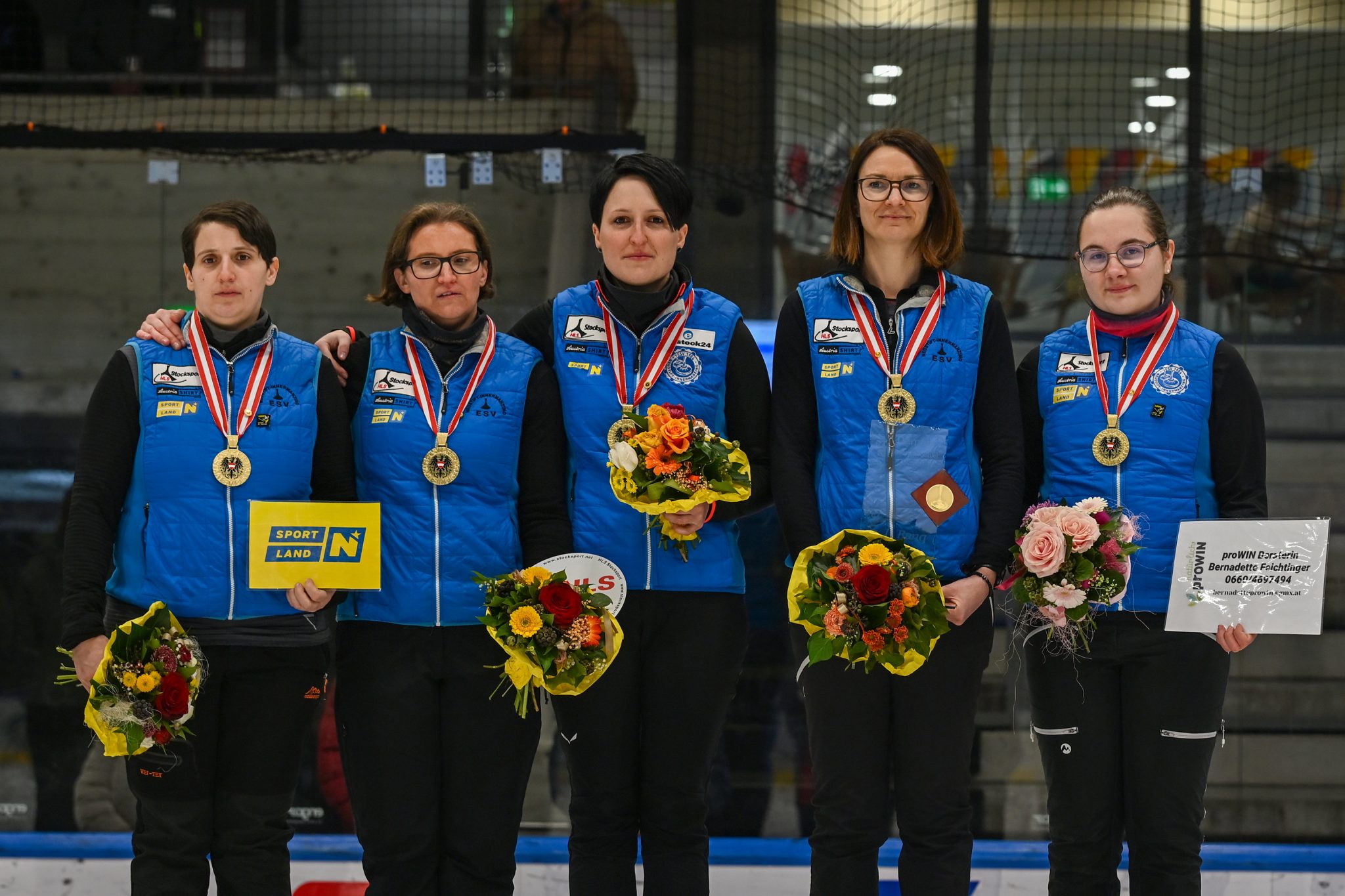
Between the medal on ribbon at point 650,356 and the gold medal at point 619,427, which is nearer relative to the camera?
the gold medal at point 619,427

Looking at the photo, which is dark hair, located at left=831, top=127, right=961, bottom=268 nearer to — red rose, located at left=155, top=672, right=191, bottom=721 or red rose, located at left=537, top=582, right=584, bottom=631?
red rose, located at left=537, top=582, right=584, bottom=631

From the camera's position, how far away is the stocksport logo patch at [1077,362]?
2.94 metres

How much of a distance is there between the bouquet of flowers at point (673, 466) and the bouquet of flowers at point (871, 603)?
227mm

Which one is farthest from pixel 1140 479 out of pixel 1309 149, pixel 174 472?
pixel 1309 149

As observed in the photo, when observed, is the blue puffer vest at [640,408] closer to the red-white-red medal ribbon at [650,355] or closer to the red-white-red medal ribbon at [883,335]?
the red-white-red medal ribbon at [650,355]

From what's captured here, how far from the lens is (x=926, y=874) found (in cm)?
265

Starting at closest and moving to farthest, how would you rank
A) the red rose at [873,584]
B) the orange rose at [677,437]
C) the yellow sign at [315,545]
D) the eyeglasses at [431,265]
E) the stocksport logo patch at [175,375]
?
1. the red rose at [873,584]
2. the orange rose at [677,437]
3. the yellow sign at [315,545]
4. the stocksport logo patch at [175,375]
5. the eyeglasses at [431,265]

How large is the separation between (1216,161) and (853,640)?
12.6 ft

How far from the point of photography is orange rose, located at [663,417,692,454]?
101 inches

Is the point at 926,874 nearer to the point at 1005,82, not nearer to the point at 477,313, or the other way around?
the point at 477,313

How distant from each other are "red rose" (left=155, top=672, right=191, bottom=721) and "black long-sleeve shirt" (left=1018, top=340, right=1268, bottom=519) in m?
1.77

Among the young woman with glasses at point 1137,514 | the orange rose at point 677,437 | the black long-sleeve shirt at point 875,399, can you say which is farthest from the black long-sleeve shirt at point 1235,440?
the orange rose at point 677,437

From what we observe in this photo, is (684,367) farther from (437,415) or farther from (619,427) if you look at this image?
(437,415)

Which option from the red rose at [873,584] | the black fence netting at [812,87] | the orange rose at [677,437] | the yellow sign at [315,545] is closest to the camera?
the red rose at [873,584]
